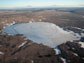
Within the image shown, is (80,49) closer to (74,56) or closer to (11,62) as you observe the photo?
(74,56)

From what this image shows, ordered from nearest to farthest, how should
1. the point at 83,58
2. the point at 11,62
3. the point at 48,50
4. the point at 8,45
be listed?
the point at 11,62 < the point at 83,58 < the point at 48,50 < the point at 8,45

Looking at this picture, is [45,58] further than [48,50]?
No

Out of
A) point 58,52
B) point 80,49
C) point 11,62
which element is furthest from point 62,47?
point 11,62

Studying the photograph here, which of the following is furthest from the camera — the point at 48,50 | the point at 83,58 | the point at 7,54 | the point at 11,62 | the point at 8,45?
the point at 8,45

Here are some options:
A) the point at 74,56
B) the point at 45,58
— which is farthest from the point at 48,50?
the point at 74,56

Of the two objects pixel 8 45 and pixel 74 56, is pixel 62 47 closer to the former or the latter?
pixel 74 56

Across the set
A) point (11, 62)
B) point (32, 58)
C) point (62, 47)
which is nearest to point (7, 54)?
point (11, 62)

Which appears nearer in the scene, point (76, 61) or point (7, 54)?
point (76, 61)

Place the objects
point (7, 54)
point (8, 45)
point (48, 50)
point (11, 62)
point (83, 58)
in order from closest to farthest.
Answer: point (11, 62)
point (83, 58)
point (7, 54)
point (48, 50)
point (8, 45)

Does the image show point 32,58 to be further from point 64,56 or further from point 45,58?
point 64,56
